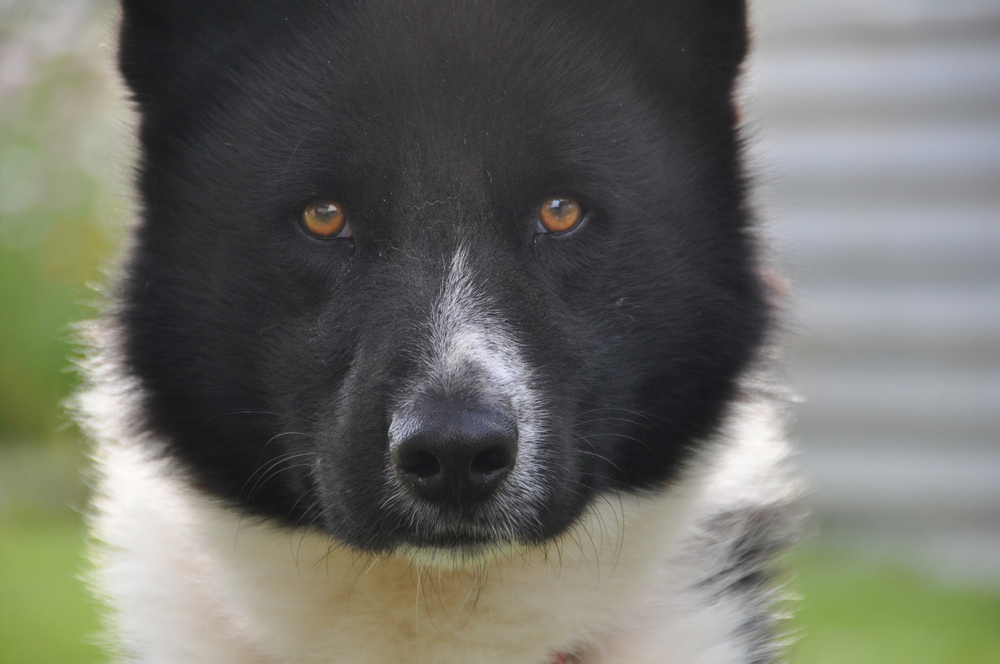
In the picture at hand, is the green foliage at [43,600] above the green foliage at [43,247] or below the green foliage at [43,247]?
below

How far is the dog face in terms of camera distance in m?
2.27

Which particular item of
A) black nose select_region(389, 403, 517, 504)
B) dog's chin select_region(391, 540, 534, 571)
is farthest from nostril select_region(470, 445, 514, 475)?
dog's chin select_region(391, 540, 534, 571)

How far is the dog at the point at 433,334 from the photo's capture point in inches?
91.0

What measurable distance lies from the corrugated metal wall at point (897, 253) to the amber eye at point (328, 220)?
4.66 metres

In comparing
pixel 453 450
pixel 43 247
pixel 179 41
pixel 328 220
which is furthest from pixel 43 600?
pixel 453 450

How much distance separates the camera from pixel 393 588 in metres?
2.53

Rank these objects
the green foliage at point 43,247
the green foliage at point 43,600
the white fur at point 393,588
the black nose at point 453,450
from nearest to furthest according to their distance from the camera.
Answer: the black nose at point 453,450
the white fur at point 393,588
the green foliage at point 43,600
the green foliage at point 43,247

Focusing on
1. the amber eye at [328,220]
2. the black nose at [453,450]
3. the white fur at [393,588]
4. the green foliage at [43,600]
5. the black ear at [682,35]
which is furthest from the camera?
the green foliage at [43,600]

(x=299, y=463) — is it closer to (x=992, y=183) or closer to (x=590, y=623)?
(x=590, y=623)

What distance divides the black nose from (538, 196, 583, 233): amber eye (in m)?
0.52

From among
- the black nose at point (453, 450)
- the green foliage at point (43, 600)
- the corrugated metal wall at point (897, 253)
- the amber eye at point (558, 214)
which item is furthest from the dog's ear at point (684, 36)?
the corrugated metal wall at point (897, 253)

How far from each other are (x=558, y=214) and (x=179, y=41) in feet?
3.38

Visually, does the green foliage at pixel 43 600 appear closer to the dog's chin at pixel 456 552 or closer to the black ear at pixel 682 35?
the dog's chin at pixel 456 552

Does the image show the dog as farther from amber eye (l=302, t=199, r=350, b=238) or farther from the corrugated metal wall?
the corrugated metal wall
